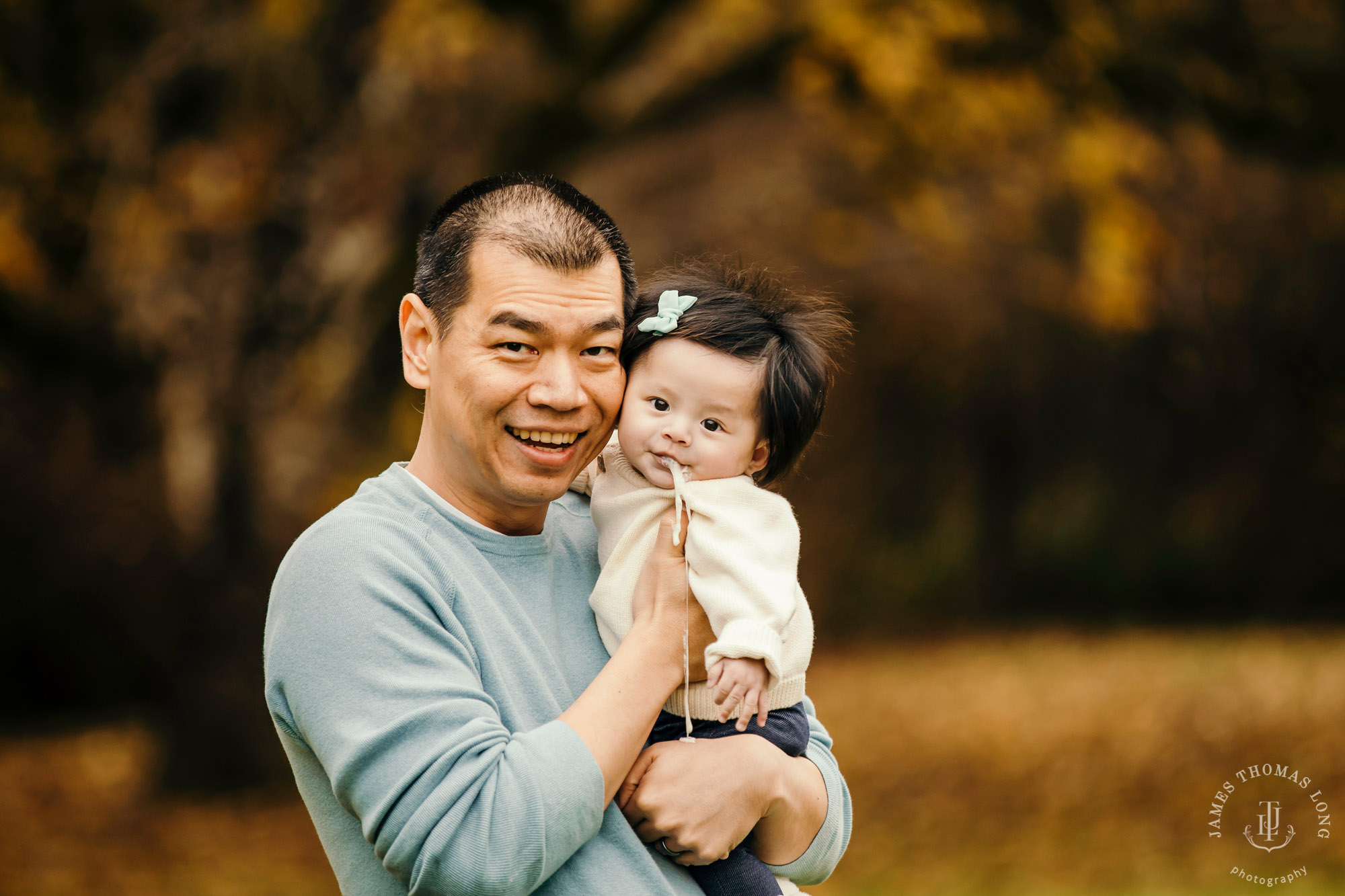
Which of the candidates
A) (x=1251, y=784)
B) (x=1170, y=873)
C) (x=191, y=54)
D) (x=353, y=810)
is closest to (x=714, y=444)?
(x=353, y=810)

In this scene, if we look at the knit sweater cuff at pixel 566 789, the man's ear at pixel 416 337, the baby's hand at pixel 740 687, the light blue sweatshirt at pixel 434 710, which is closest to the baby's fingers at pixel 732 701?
the baby's hand at pixel 740 687

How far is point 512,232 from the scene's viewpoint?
2133 millimetres

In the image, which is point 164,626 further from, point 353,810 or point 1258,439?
→ point 1258,439

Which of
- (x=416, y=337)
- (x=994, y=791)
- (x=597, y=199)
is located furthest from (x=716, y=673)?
(x=597, y=199)

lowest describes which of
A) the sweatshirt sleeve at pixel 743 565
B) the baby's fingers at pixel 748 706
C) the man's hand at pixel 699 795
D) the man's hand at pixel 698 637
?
the man's hand at pixel 699 795

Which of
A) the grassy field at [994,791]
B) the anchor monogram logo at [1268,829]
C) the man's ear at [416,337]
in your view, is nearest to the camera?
the man's ear at [416,337]

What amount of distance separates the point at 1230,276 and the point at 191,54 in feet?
34.1

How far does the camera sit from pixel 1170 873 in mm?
6859

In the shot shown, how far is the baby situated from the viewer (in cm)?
213

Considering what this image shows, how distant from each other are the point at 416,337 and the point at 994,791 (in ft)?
23.6

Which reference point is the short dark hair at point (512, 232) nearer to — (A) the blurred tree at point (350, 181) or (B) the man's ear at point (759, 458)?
(B) the man's ear at point (759, 458)

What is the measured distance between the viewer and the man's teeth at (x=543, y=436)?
83.7 inches

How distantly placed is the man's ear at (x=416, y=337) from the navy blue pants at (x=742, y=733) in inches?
31.9

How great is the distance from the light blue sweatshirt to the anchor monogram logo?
21.1 feet
